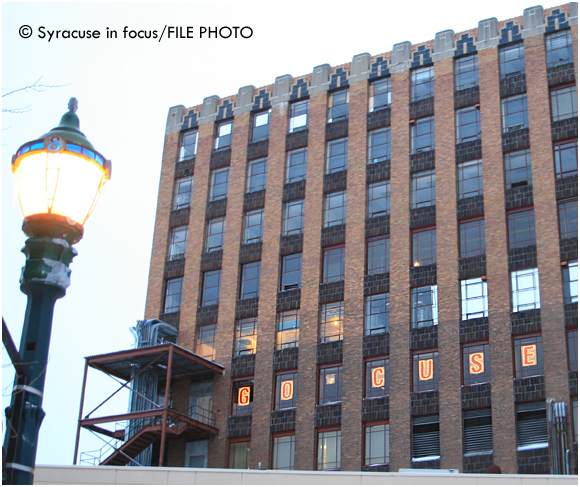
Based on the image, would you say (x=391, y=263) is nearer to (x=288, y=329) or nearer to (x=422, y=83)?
(x=288, y=329)

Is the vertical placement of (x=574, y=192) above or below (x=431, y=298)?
above

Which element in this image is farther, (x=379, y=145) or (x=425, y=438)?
(x=379, y=145)

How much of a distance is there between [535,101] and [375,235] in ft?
37.4

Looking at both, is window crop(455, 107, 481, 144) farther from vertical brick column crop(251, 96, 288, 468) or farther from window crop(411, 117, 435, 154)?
vertical brick column crop(251, 96, 288, 468)

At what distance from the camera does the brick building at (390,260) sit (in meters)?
44.5

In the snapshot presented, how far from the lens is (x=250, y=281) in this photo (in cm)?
5372

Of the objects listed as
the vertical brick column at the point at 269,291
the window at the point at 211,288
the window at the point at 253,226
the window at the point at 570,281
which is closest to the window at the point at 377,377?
the vertical brick column at the point at 269,291

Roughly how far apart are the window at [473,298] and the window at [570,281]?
3973mm

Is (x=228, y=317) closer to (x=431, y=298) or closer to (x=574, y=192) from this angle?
(x=431, y=298)

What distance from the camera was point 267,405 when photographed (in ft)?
161

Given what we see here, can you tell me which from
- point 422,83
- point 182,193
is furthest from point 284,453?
point 422,83

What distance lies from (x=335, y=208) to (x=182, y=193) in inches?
458

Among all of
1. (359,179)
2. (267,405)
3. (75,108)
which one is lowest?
(75,108)

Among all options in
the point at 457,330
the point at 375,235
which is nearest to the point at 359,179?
the point at 375,235
